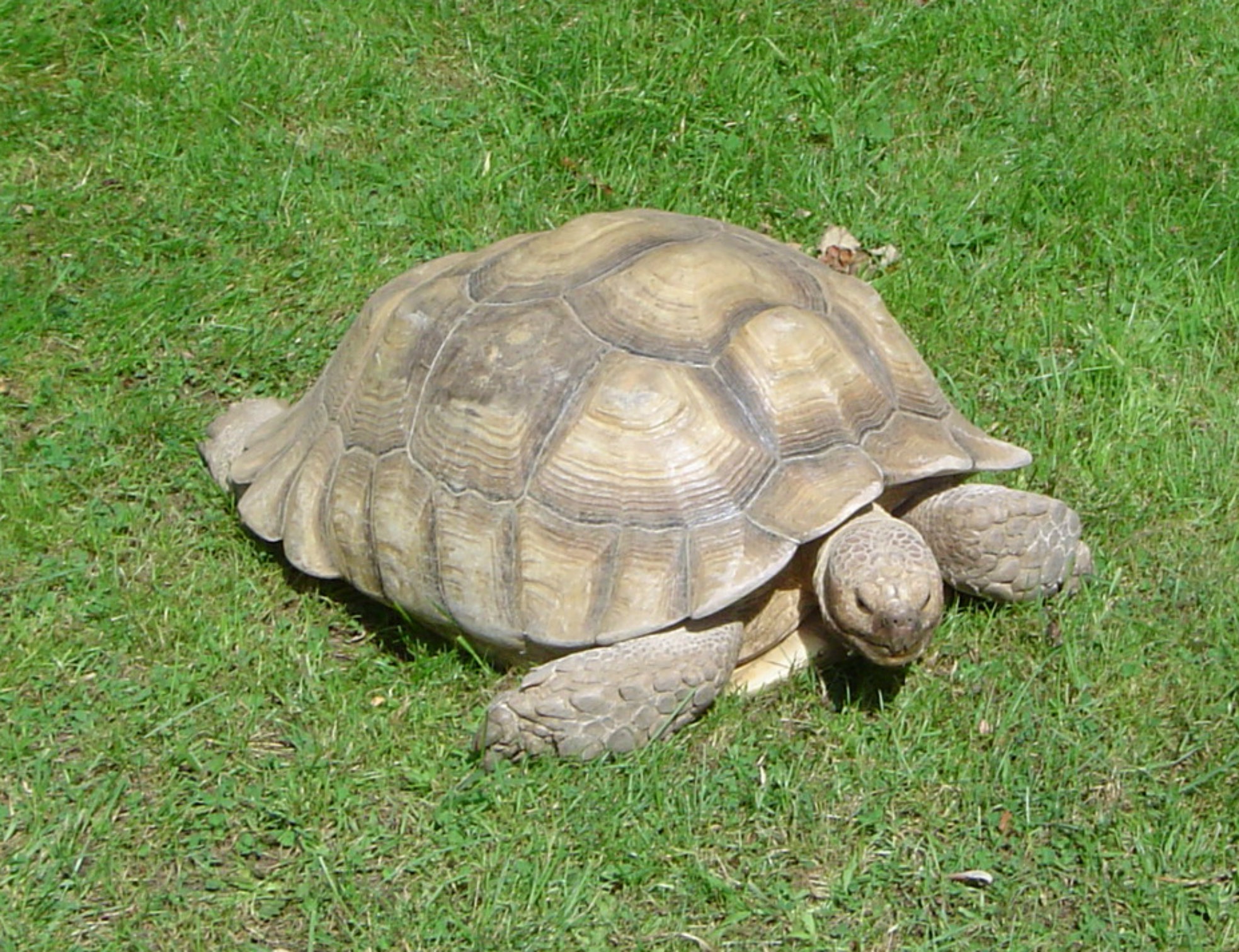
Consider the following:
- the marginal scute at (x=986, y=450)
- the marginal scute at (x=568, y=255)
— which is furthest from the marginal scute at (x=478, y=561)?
the marginal scute at (x=986, y=450)

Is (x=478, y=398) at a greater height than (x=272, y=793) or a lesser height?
greater

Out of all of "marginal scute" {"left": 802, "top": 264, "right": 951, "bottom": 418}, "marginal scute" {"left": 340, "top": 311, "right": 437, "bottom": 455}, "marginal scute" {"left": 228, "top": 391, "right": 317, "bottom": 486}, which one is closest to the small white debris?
"marginal scute" {"left": 802, "top": 264, "right": 951, "bottom": 418}

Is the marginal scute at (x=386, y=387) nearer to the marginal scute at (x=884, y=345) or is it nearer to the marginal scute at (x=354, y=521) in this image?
the marginal scute at (x=354, y=521)

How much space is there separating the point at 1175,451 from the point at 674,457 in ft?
5.31

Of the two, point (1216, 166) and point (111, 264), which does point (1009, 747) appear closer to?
point (1216, 166)

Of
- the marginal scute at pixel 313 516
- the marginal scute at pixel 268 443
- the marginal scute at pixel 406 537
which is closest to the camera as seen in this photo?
the marginal scute at pixel 406 537

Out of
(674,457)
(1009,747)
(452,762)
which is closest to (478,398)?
(674,457)

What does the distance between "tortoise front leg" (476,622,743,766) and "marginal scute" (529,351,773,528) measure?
11.5 inches

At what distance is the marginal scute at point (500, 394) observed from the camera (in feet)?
12.3

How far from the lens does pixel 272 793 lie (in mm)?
3715

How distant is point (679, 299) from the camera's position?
3812 millimetres

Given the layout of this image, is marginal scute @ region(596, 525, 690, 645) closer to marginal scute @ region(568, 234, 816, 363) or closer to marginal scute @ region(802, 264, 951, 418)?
marginal scute @ region(568, 234, 816, 363)

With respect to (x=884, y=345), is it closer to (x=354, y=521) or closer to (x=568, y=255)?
(x=568, y=255)

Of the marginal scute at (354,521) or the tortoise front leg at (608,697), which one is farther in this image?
the marginal scute at (354,521)
